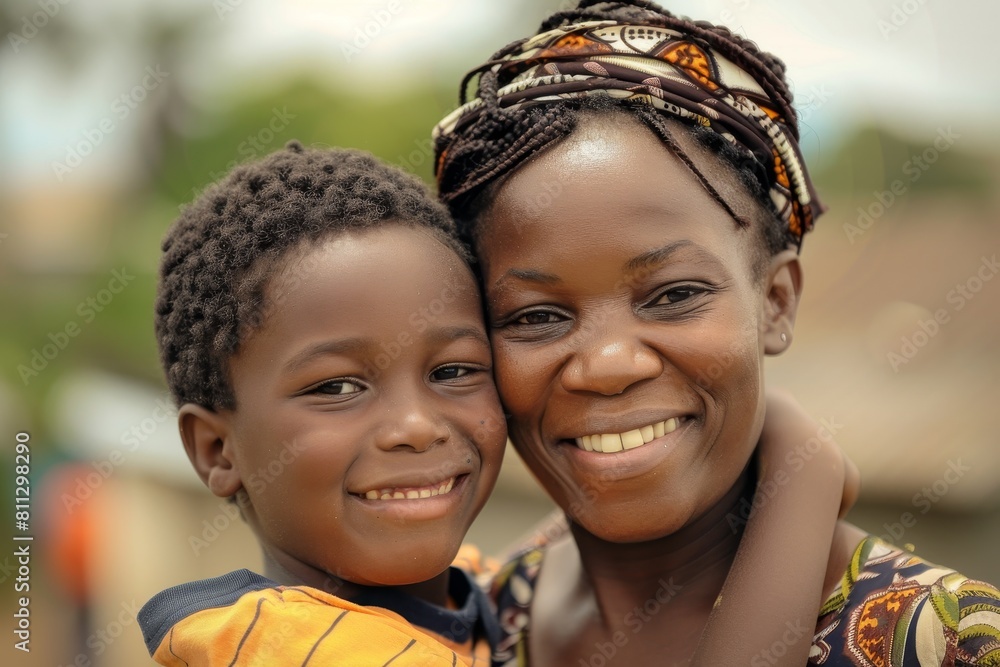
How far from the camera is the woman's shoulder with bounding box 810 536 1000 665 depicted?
1994 mm

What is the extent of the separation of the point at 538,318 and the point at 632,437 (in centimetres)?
Result: 38

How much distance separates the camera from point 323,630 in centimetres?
204

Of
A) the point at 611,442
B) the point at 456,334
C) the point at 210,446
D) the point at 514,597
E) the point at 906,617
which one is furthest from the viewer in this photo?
the point at 514,597

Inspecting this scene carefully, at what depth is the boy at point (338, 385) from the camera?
7.69 feet

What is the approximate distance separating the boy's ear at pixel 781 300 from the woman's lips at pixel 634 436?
387 mm

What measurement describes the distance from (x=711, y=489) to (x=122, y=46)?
8.72m

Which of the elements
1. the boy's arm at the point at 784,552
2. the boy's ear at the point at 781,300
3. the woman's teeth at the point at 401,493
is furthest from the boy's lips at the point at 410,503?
the boy's ear at the point at 781,300

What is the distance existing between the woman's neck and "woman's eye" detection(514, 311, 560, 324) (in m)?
0.67

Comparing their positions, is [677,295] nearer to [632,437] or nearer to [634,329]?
[634,329]

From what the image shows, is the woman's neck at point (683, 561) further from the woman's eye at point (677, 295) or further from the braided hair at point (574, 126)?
the braided hair at point (574, 126)

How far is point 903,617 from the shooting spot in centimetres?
208

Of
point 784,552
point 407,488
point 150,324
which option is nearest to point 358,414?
point 407,488

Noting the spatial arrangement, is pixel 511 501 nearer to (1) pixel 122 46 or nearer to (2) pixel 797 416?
(1) pixel 122 46

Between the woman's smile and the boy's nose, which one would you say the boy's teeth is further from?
the boy's nose
